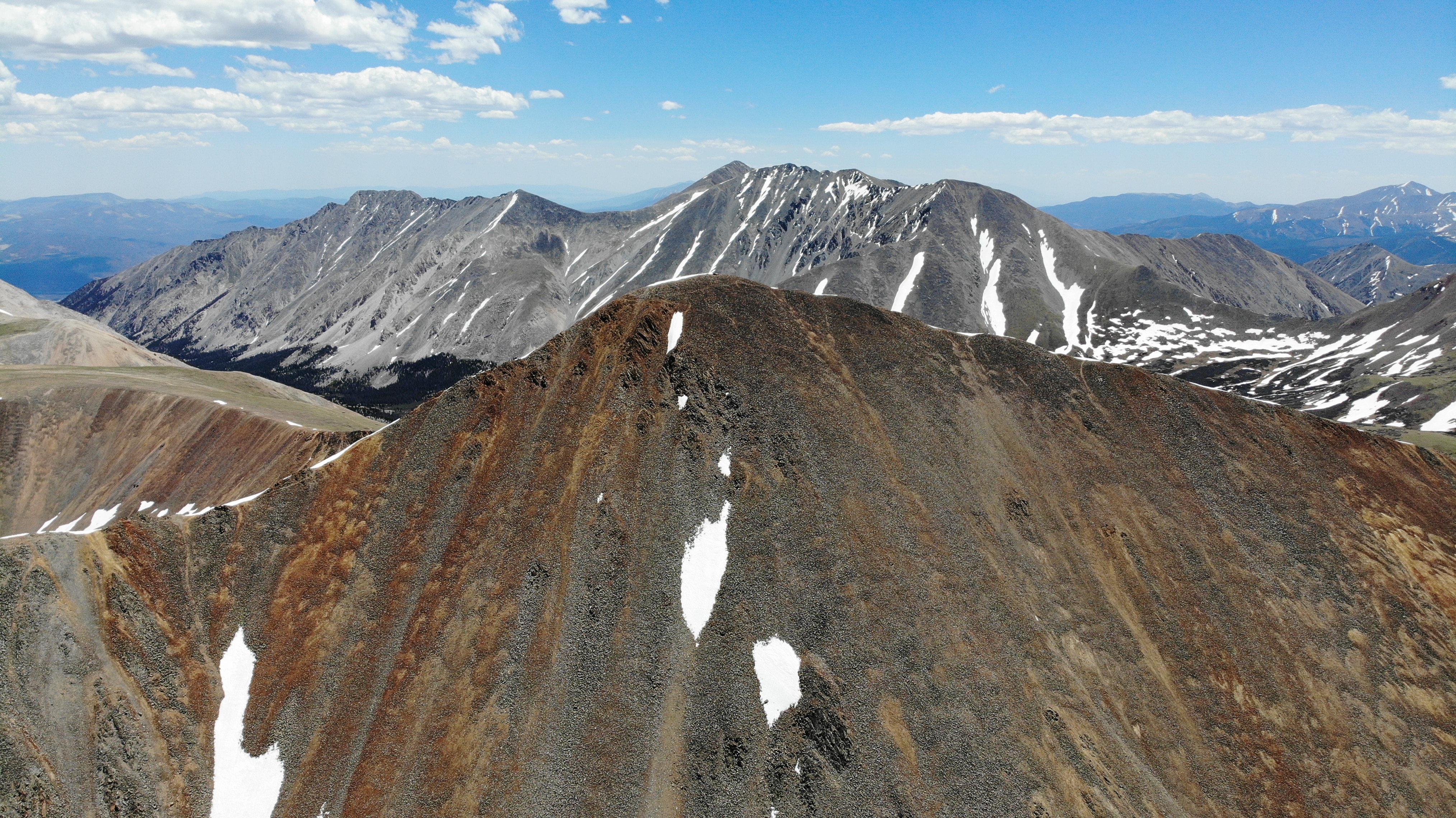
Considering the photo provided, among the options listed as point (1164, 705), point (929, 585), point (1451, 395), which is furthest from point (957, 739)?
point (1451, 395)

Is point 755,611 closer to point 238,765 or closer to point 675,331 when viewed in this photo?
point 675,331

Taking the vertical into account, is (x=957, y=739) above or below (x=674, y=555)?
below

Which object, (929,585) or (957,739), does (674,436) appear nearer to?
(929,585)

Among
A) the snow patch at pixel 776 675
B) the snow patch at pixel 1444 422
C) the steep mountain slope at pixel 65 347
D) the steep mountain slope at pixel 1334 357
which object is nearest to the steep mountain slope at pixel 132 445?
the snow patch at pixel 776 675

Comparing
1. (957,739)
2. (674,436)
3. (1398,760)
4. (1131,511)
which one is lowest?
(1398,760)

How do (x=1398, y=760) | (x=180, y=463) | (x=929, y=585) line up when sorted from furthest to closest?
(x=180, y=463), (x=929, y=585), (x=1398, y=760)

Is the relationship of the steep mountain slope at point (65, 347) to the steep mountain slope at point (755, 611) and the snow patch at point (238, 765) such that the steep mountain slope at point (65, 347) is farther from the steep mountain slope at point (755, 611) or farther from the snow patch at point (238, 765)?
the snow patch at point (238, 765)
